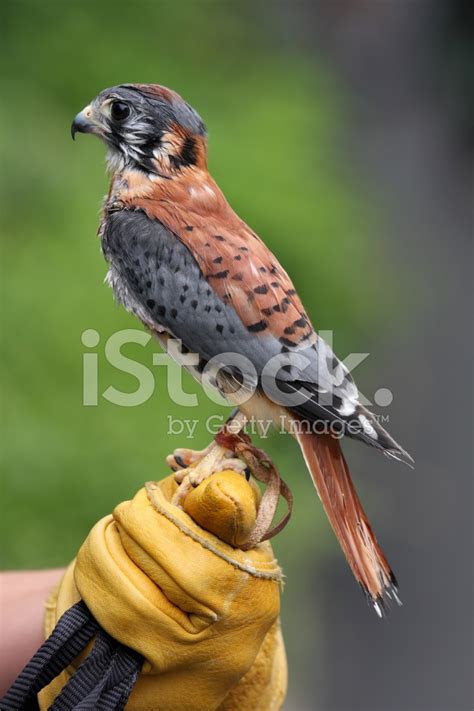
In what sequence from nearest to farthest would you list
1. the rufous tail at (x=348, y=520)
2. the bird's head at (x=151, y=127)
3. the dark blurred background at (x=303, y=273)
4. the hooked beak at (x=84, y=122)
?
the rufous tail at (x=348, y=520) < the bird's head at (x=151, y=127) < the hooked beak at (x=84, y=122) < the dark blurred background at (x=303, y=273)

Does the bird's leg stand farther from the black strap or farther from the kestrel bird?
the black strap

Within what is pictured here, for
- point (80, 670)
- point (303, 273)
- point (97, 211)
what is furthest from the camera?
point (303, 273)

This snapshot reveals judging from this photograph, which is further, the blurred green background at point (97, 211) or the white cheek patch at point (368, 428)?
the blurred green background at point (97, 211)

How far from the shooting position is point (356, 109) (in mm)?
9461

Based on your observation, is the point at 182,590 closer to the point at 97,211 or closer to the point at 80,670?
the point at 80,670

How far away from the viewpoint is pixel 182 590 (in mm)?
1787

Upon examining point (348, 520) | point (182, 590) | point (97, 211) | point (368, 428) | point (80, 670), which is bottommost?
point (80, 670)

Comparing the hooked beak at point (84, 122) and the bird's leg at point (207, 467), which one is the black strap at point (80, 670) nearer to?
the bird's leg at point (207, 467)

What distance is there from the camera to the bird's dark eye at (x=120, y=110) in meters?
2.17

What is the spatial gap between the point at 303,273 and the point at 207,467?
435 cm

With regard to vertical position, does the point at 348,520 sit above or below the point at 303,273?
below

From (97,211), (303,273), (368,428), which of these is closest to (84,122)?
(368,428)

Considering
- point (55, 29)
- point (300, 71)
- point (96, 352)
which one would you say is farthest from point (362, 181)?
point (96, 352)

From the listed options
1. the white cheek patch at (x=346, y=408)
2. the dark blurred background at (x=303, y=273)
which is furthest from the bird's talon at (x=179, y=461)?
the dark blurred background at (x=303, y=273)
